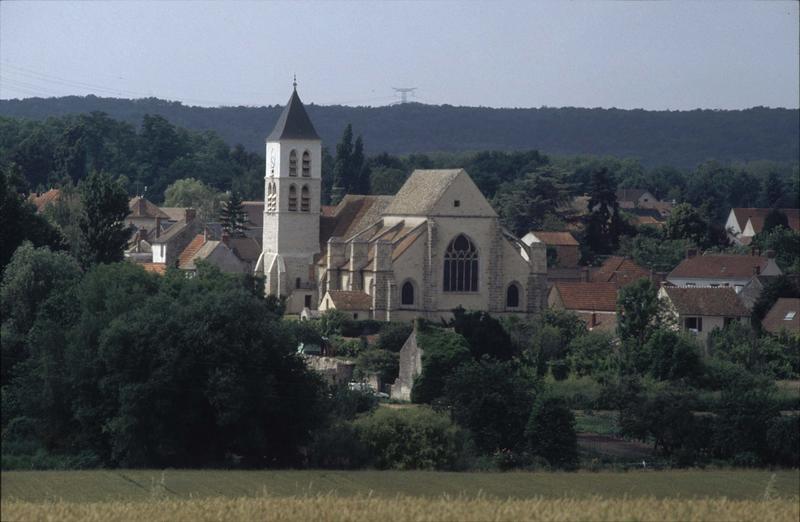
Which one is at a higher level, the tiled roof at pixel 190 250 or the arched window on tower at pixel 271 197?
the arched window on tower at pixel 271 197

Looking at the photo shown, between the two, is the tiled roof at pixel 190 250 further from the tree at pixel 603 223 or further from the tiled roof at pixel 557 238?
the tree at pixel 603 223

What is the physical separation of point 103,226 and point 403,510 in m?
34.8

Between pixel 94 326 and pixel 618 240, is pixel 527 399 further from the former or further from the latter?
pixel 618 240

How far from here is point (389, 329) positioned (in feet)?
201

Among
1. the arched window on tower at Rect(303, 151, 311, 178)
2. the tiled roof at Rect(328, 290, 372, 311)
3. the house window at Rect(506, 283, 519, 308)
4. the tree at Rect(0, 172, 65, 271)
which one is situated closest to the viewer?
the tree at Rect(0, 172, 65, 271)

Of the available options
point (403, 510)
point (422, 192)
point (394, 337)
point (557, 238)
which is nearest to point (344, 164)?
point (557, 238)

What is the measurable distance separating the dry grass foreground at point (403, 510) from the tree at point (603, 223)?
71.3m

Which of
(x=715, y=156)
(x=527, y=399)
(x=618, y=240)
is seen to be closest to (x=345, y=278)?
(x=527, y=399)

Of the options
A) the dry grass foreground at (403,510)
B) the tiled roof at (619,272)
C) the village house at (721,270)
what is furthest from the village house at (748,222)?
the dry grass foreground at (403,510)

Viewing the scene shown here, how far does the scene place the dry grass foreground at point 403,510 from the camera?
24.0 metres

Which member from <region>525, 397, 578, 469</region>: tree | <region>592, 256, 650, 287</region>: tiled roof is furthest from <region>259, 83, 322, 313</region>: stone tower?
<region>525, 397, 578, 469</region>: tree

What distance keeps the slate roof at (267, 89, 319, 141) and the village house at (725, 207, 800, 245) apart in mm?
39592

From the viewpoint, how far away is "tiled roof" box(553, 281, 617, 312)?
69188 mm

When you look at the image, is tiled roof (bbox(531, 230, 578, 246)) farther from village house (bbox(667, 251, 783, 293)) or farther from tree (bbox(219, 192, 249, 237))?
tree (bbox(219, 192, 249, 237))
